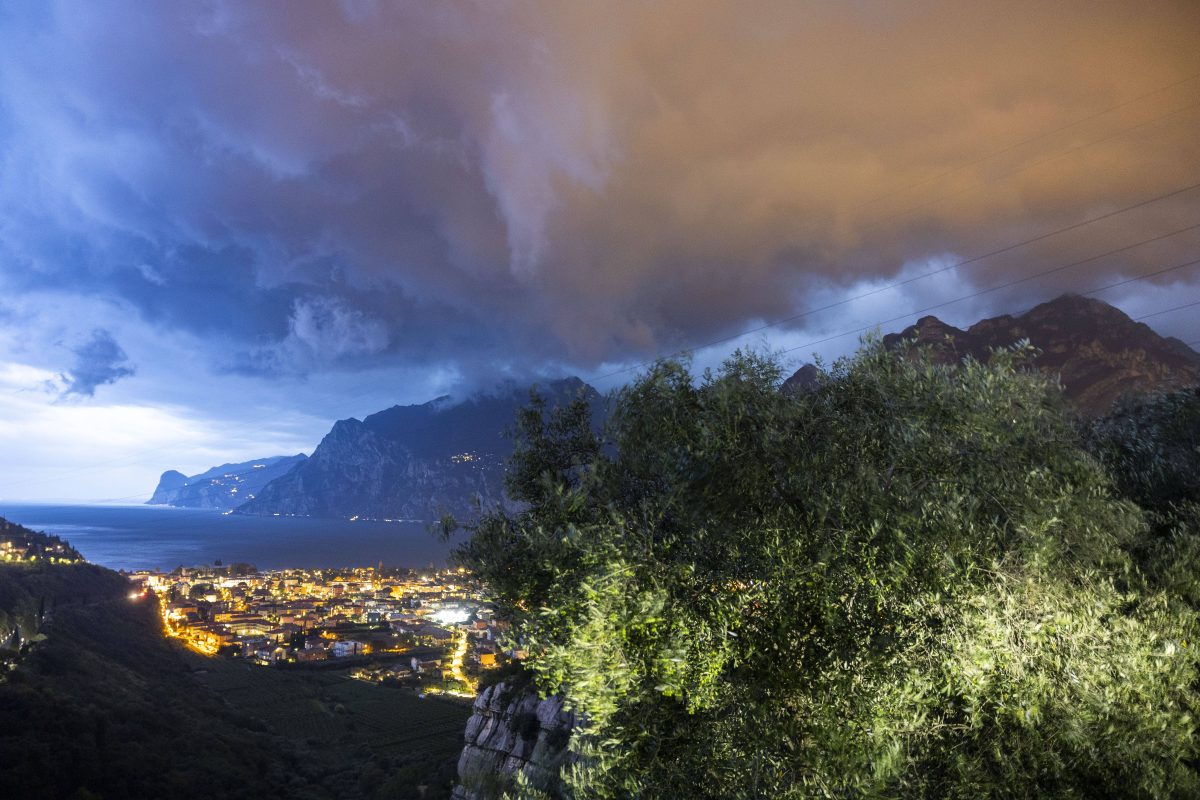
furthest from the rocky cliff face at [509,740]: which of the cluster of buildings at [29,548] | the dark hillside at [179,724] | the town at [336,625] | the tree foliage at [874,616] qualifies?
the cluster of buildings at [29,548]

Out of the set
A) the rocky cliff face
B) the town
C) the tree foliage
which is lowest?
the town

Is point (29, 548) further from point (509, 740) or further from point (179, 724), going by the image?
point (509, 740)

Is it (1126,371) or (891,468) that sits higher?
(1126,371)

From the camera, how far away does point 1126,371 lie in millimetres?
53562

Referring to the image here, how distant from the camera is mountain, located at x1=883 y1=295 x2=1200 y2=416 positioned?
2074 inches

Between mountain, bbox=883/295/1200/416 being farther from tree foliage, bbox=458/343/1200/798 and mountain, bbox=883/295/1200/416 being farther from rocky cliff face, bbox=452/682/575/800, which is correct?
tree foliage, bbox=458/343/1200/798

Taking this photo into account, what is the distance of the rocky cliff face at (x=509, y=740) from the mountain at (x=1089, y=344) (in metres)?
39.8

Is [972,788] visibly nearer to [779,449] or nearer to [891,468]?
[891,468]

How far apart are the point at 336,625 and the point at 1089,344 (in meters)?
113

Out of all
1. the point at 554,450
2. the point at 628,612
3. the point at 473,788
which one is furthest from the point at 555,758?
the point at 628,612

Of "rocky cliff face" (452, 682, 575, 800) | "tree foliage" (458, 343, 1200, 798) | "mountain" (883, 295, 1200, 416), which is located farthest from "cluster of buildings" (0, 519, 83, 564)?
"mountain" (883, 295, 1200, 416)

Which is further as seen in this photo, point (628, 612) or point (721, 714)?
point (721, 714)

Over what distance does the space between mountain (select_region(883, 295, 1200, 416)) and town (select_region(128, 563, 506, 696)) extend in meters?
55.7

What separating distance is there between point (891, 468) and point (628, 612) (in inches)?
181
